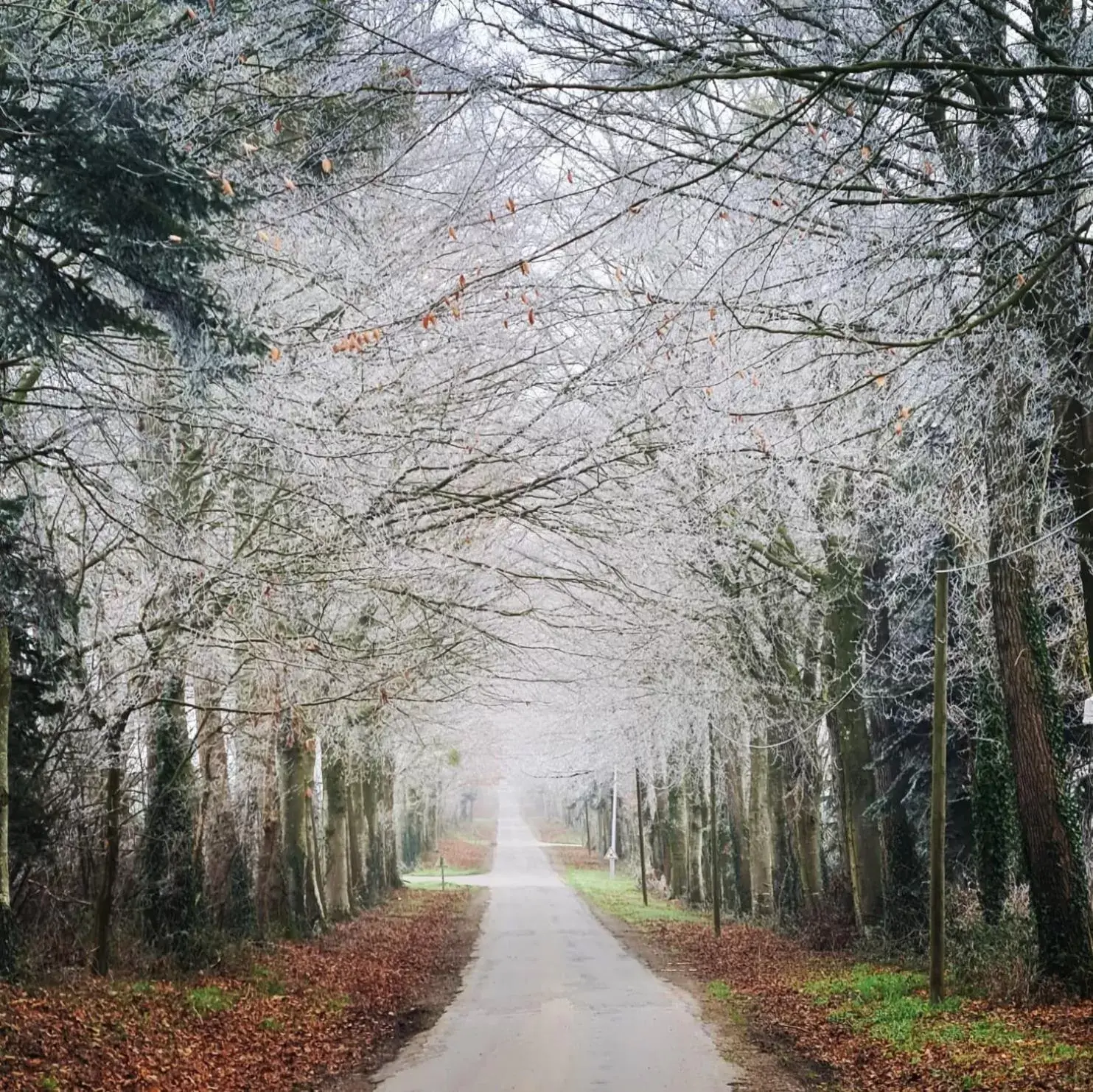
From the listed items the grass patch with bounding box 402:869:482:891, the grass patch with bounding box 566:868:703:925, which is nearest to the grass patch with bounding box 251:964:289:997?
the grass patch with bounding box 566:868:703:925

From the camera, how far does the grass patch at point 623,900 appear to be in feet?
97.8

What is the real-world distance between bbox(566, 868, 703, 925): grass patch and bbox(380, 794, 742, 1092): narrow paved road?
21.9 feet

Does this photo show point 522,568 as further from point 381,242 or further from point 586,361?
point 381,242

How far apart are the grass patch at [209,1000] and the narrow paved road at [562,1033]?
2.12 metres

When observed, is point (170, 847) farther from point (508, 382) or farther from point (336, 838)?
point (336, 838)

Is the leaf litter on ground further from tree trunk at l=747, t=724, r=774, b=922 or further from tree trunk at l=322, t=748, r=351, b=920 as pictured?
tree trunk at l=747, t=724, r=774, b=922

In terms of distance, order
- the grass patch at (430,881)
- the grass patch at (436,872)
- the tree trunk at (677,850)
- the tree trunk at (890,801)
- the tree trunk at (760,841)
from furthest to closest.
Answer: the grass patch at (436,872) < the grass patch at (430,881) < the tree trunk at (677,850) < the tree trunk at (760,841) < the tree trunk at (890,801)

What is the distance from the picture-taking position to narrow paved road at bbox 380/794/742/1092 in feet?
31.6

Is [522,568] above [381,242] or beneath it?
beneath

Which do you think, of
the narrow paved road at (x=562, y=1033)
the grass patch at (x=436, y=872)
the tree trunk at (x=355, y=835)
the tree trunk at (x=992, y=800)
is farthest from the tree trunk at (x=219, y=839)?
the grass patch at (x=436, y=872)

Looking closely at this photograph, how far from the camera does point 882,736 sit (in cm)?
1848

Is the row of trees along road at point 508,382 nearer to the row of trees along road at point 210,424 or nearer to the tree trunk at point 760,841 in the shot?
the row of trees along road at point 210,424

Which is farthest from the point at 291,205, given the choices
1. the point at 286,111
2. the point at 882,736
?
the point at 882,736

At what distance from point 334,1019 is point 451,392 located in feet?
24.0
